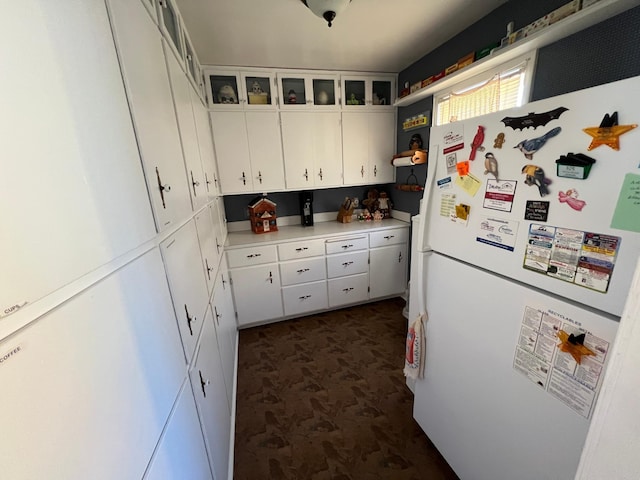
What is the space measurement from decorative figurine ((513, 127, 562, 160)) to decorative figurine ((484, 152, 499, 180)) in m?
0.09

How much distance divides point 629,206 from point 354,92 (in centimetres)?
268

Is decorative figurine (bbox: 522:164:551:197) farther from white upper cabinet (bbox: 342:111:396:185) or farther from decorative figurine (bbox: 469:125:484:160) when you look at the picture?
white upper cabinet (bbox: 342:111:396:185)

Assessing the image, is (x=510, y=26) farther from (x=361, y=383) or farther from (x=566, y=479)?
(x=361, y=383)

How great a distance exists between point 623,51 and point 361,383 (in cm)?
238

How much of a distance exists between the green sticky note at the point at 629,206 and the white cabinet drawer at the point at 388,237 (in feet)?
7.08

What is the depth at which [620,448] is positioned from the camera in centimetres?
45

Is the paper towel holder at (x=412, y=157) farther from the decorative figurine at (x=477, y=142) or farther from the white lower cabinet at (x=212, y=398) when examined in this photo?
the white lower cabinet at (x=212, y=398)

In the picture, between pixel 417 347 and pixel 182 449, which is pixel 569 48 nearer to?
pixel 417 347

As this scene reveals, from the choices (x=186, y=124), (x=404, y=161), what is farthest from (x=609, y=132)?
(x=404, y=161)

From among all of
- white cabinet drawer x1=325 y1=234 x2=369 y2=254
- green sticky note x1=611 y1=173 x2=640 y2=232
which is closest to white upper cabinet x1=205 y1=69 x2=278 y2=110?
white cabinet drawer x1=325 y1=234 x2=369 y2=254

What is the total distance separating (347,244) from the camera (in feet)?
9.12

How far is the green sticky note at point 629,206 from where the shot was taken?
0.65 meters

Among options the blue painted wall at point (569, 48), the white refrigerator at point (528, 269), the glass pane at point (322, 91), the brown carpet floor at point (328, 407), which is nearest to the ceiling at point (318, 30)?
the blue painted wall at point (569, 48)

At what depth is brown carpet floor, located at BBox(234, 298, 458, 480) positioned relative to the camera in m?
1.44
